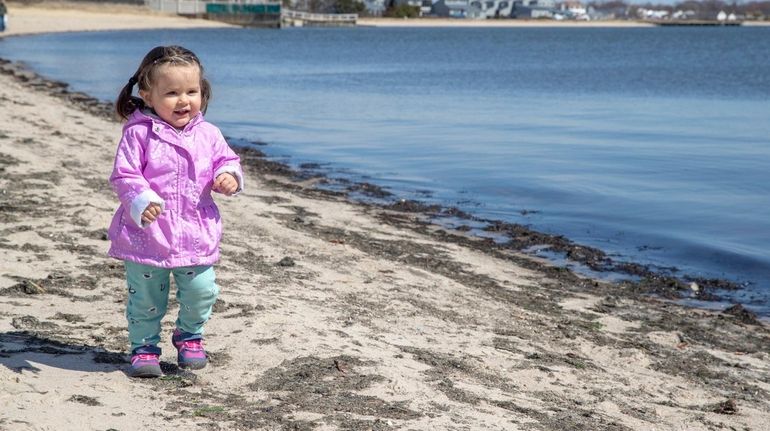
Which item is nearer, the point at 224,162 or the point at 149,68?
the point at 149,68

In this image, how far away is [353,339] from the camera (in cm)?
528

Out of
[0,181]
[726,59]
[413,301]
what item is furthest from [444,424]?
[726,59]

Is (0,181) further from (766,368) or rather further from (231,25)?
(231,25)

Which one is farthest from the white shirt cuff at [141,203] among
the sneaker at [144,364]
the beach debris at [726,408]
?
the beach debris at [726,408]

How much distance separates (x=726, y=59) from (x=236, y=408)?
57.1 meters

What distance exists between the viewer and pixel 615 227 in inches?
457

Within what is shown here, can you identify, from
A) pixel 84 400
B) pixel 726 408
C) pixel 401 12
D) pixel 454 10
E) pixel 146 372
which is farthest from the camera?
pixel 454 10

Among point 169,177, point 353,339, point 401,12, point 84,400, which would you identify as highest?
point 169,177

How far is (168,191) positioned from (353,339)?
1394 mm

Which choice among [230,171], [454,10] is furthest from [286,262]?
[454,10]

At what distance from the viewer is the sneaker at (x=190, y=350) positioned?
463cm

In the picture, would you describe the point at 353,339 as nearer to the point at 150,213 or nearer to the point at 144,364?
the point at 144,364

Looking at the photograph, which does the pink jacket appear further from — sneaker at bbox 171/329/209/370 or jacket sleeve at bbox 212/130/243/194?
sneaker at bbox 171/329/209/370

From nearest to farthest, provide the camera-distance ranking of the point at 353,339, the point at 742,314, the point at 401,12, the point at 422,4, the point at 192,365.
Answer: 1. the point at 192,365
2. the point at 353,339
3. the point at 742,314
4. the point at 401,12
5. the point at 422,4
